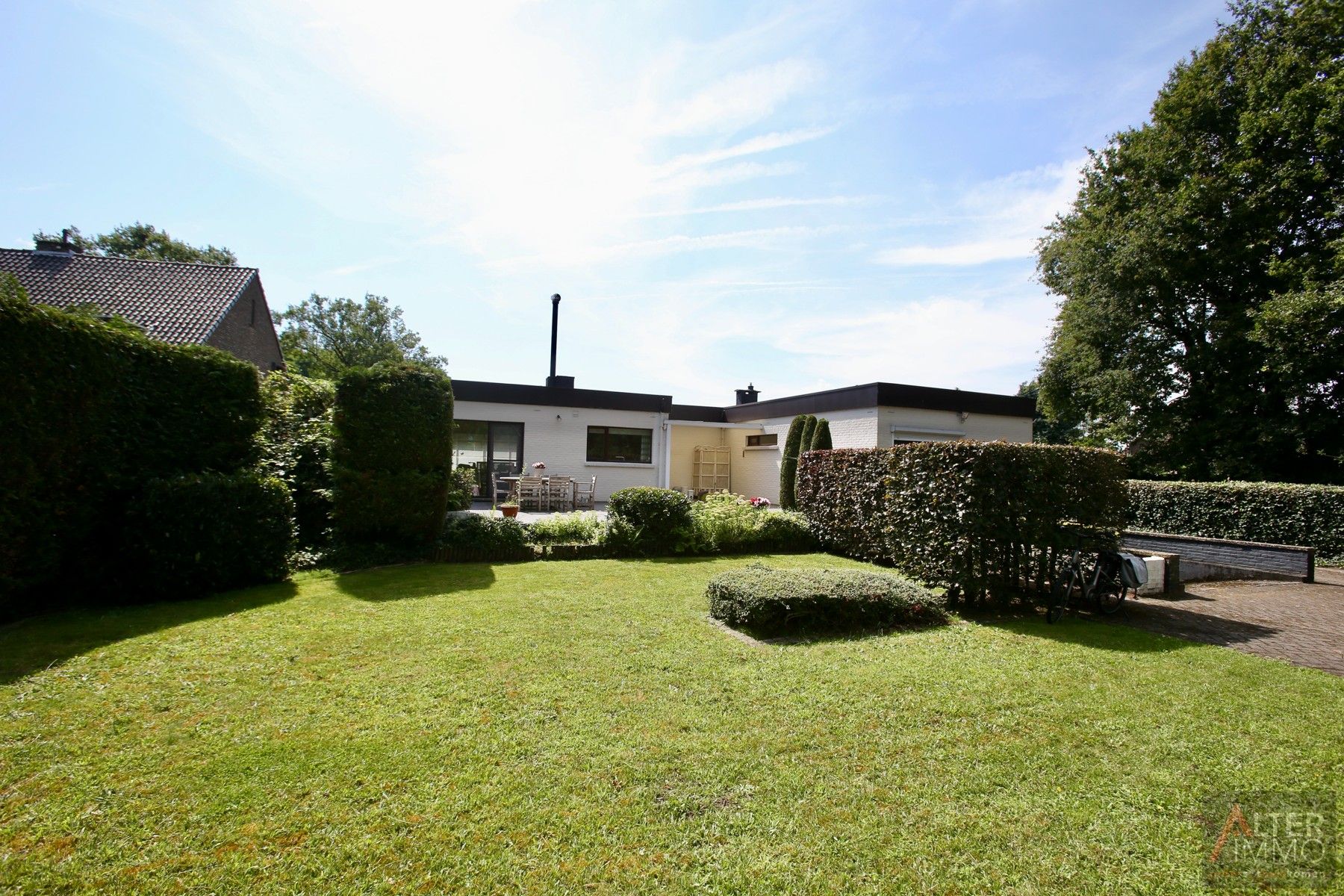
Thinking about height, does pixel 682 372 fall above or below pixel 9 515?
above

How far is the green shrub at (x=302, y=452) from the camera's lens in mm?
8477

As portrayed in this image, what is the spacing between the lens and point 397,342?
4712 centimetres

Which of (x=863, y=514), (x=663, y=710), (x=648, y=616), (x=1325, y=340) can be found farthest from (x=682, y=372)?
(x=663, y=710)

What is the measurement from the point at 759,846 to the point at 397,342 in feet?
167

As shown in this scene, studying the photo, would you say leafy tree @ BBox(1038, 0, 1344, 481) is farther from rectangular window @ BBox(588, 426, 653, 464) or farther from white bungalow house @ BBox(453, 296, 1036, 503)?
rectangular window @ BBox(588, 426, 653, 464)

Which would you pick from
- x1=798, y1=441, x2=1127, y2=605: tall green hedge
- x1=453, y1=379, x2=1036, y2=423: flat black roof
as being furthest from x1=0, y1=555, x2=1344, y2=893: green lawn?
x1=453, y1=379, x2=1036, y2=423: flat black roof

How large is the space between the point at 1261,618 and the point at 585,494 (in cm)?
1473

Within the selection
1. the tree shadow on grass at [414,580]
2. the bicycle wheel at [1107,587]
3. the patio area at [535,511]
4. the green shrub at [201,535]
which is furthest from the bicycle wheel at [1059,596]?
the patio area at [535,511]

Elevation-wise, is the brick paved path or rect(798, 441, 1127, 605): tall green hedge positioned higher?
rect(798, 441, 1127, 605): tall green hedge

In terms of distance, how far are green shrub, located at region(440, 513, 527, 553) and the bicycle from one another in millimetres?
6919

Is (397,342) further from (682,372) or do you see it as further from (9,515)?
(9,515)

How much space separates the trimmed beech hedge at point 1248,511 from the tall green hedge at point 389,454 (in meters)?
11.3

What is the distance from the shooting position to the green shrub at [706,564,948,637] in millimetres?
5191

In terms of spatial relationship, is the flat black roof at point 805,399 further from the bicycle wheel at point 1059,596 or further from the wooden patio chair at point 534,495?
the bicycle wheel at point 1059,596
